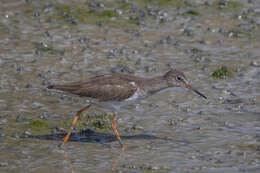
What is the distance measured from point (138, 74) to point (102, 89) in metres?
5.92

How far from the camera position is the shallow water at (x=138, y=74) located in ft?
45.1

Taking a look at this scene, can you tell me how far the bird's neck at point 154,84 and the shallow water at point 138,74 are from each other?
1307 millimetres

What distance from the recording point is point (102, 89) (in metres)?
14.8

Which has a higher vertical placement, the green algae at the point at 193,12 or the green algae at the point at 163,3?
the green algae at the point at 163,3

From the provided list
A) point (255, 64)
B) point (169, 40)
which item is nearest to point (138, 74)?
point (169, 40)

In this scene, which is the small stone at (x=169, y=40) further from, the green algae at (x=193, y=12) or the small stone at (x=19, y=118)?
the small stone at (x=19, y=118)

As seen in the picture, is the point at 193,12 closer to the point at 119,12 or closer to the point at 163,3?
the point at 163,3

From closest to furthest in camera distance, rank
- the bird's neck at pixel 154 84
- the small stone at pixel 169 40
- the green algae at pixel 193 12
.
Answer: the bird's neck at pixel 154 84 < the small stone at pixel 169 40 < the green algae at pixel 193 12

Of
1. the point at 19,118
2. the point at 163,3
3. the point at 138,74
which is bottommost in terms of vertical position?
the point at 19,118

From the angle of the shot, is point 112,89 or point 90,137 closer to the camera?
point 112,89

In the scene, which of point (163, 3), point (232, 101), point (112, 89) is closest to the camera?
point (112, 89)

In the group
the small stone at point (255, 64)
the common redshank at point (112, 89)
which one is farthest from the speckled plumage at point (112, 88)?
the small stone at point (255, 64)

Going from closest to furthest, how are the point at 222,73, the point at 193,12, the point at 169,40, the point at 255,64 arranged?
the point at 222,73, the point at 255,64, the point at 169,40, the point at 193,12

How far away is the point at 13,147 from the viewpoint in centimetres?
1410
